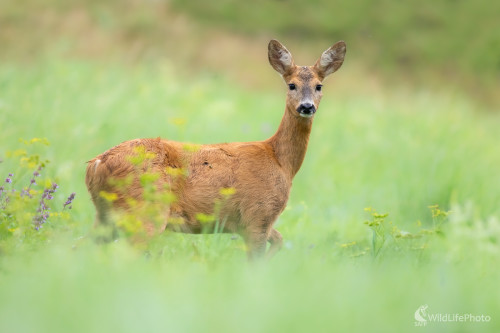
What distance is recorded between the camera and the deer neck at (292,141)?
17.2 feet

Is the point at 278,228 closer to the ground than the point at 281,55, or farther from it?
closer to the ground

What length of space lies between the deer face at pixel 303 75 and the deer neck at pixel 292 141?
7 cm

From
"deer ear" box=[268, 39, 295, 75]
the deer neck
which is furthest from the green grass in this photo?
"deer ear" box=[268, 39, 295, 75]

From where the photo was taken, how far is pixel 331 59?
5754 mm

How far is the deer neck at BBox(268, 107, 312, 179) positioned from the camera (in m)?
5.25

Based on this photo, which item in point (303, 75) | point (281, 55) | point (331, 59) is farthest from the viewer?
point (331, 59)

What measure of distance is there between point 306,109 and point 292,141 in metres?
0.30

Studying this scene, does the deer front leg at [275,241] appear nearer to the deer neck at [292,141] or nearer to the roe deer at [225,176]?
the roe deer at [225,176]

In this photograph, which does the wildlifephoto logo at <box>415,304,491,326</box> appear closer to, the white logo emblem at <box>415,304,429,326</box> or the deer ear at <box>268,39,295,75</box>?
the white logo emblem at <box>415,304,429,326</box>

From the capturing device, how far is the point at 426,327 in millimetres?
3117

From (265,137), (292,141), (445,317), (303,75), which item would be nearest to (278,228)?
(292,141)

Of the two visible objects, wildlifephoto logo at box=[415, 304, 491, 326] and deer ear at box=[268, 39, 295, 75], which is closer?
wildlifephoto logo at box=[415, 304, 491, 326]

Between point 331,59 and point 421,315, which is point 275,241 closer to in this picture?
point 331,59

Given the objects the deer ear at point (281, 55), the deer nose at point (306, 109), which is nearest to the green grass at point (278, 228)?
the deer nose at point (306, 109)
